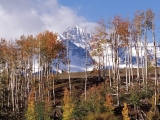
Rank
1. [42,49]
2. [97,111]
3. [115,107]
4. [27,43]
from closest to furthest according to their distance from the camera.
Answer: [97,111]
[115,107]
[42,49]
[27,43]

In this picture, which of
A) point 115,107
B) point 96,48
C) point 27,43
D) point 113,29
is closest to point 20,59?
point 27,43

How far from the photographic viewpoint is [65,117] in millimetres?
38469

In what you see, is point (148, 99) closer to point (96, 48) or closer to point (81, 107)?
point (81, 107)

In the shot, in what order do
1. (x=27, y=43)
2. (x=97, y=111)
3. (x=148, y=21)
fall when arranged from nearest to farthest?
(x=97, y=111) < (x=148, y=21) < (x=27, y=43)

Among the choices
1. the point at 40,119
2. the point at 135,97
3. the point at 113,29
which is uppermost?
→ the point at 113,29

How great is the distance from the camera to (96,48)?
57.3m

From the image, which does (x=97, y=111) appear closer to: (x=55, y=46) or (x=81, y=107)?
(x=81, y=107)

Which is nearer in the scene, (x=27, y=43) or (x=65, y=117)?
(x=65, y=117)

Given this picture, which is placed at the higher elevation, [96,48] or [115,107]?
[96,48]

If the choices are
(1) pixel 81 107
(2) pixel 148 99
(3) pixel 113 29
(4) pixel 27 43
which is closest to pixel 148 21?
(3) pixel 113 29

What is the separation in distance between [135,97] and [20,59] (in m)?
26.8

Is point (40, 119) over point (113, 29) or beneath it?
beneath

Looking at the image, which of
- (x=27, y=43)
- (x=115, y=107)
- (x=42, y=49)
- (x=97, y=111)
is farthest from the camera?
(x=27, y=43)

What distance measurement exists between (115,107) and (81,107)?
4.26 metres
